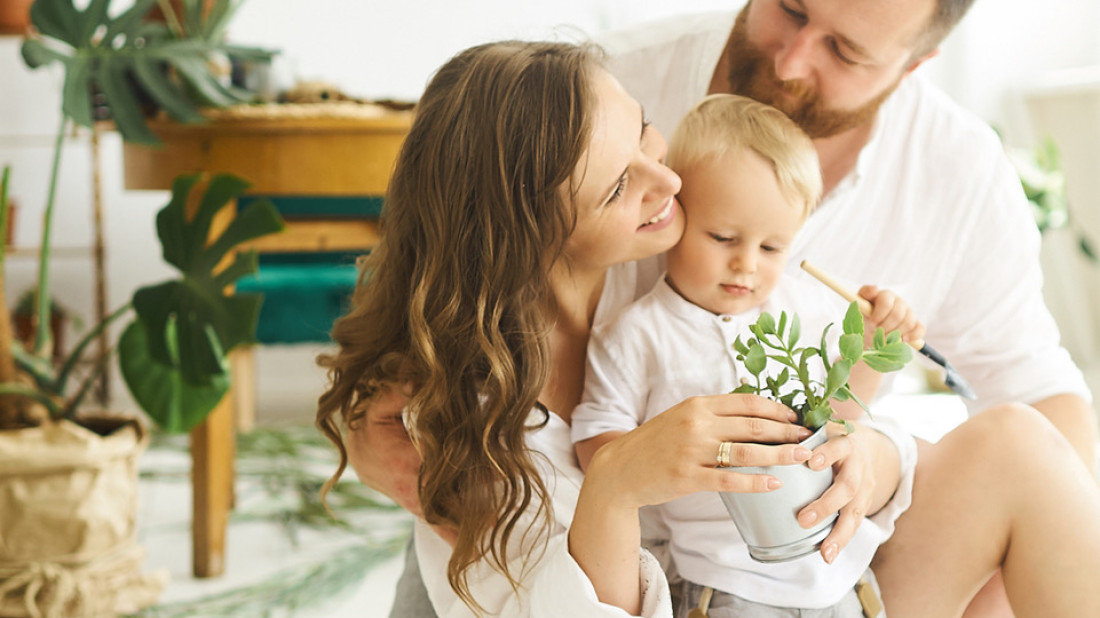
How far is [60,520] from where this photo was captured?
2.15m

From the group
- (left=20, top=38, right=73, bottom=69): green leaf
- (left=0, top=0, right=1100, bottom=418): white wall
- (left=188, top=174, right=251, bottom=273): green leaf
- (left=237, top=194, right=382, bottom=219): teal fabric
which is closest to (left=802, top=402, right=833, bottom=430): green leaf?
(left=188, top=174, right=251, bottom=273): green leaf

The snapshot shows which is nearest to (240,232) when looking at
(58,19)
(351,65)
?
(58,19)

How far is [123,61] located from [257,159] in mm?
359

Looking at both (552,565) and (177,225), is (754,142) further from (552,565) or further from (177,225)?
(177,225)

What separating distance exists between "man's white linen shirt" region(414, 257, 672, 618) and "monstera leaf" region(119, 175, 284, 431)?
95cm

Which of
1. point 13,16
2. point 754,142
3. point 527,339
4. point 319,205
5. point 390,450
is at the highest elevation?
point 754,142

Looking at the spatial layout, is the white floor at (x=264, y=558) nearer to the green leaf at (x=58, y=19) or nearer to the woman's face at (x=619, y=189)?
the green leaf at (x=58, y=19)

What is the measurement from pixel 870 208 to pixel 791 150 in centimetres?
39

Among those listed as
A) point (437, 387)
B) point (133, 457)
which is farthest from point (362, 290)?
point (133, 457)

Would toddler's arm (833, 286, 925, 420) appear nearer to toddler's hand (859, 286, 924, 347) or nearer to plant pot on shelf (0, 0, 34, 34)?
toddler's hand (859, 286, 924, 347)

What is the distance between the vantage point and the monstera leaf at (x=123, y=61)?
218cm

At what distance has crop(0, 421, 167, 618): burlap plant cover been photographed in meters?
2.12

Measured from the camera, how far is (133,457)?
89.6 inches

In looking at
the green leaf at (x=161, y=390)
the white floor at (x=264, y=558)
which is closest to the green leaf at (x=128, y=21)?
the green leaf at (x=161, y=390)
